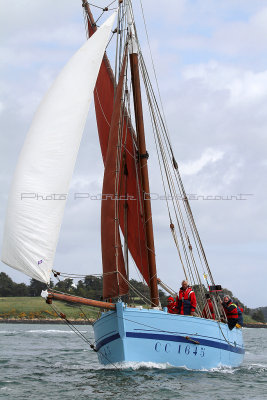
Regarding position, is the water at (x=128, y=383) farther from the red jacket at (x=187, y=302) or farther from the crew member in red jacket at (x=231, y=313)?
the red jacket at (x=187, y=302)

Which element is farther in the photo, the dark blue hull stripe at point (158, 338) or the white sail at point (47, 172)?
the dark blue hull stripe at point (158, 338)

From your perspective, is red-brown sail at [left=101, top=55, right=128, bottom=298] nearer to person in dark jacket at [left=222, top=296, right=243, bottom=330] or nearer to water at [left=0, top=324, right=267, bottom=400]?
water at [left=0, top=324, right=267, bottom=400]

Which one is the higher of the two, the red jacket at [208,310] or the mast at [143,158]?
the mast at [143,158]

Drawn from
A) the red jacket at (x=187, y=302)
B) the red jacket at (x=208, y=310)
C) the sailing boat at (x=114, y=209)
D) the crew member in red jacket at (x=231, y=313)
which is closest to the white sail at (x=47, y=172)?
the sailing boat at (x=114, y=209)

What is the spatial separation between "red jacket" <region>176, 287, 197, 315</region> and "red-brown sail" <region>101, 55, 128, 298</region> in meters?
2.15

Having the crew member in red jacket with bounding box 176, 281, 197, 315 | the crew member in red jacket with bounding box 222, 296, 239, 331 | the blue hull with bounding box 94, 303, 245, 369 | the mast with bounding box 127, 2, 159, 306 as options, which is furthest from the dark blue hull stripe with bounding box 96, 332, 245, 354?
the crew member in red jacket with bounding box 222, 296, 239, 331

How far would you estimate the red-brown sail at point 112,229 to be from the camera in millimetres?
20312

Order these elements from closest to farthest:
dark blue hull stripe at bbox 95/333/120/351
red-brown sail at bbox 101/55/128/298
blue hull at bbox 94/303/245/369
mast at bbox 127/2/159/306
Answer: blue hull at bbox 94/303/245/369 < dark blue hull stripe at bbox 95/333/120/351 < red-brown sail at bbox 101/55/128/298 < mast at bbox 127/2/159/306

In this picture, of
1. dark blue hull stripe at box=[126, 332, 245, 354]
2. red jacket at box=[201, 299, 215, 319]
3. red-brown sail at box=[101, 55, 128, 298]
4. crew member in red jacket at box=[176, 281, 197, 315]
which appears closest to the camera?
dark blue hull stripe at box=[126, 332, 245, 354]

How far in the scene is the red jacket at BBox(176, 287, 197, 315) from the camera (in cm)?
2098

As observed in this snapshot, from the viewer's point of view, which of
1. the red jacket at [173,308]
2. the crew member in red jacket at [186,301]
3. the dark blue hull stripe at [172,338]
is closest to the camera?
the dark blue hull stripe at [172,338]

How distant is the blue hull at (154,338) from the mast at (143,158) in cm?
161

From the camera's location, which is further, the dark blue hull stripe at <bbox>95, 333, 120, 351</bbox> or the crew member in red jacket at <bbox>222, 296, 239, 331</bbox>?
the crew member in red jacket at <bbox>222, 296, 239, 331</bbox>

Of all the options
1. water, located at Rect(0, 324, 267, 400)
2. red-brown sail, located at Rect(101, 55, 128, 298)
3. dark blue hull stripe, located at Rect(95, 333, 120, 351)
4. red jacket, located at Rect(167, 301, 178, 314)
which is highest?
red-brown sail, located at Rect(101, 55, 128, 298)
